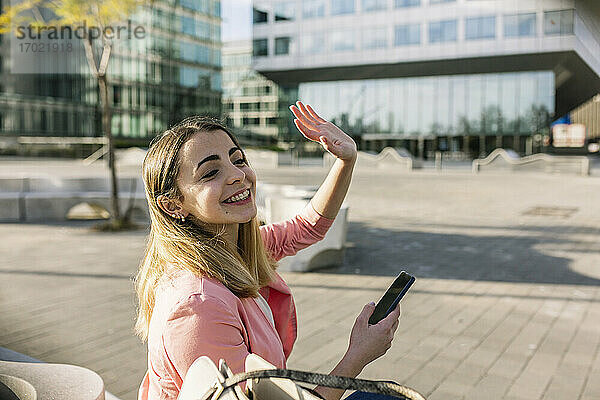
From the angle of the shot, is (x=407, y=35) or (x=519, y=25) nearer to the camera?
(x=519, y=25)

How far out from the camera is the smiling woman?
1.54 m

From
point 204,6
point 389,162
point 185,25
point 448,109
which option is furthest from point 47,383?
point 448,109

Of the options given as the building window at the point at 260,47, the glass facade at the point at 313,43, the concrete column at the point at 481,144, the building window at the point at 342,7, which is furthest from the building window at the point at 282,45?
the concrete column at the point at 481,144

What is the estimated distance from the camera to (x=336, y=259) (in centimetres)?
773

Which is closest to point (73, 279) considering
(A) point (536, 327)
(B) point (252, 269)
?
(A) point (536, 327)

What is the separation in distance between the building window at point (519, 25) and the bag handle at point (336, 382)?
48.2 metres

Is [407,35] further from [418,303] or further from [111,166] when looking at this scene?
[418,303]

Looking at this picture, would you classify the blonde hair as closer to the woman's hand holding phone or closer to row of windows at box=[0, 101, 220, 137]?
A: the woman's hand holding phone

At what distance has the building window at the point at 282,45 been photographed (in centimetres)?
5291

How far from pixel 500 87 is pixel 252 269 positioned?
5098cm

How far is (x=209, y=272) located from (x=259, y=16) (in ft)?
181

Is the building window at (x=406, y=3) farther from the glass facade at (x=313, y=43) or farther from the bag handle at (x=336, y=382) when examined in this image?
the bag handle at (x=336, y=382)

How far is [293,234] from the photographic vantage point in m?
2.36

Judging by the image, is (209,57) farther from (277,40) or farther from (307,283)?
(307,283)
